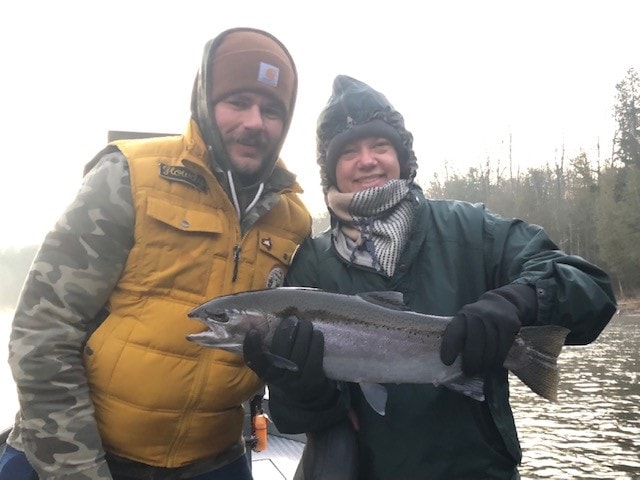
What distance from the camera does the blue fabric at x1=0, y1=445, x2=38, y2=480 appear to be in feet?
10.3

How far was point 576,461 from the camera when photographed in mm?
11391

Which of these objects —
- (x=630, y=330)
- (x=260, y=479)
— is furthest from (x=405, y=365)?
(x=630, y=330)

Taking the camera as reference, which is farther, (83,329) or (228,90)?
(228,90)

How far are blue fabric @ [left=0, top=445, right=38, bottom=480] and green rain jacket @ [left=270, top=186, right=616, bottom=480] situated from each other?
1.32m

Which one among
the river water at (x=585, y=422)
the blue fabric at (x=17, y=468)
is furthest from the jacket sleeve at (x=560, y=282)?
the river water at (x=585, y=422)

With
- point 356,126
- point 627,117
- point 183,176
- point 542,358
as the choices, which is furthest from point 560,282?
point 627,117

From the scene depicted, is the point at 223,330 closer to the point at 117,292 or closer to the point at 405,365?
the point at 117,292

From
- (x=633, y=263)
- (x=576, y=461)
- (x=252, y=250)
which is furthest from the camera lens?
(x=633, y=263)

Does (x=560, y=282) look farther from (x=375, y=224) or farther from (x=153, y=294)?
(x=153, y=294)

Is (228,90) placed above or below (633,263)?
above

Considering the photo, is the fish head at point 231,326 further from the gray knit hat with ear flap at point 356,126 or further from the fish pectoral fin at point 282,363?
the gray knit hat with ear flap at point 356,126

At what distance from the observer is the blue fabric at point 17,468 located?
315 centimetres

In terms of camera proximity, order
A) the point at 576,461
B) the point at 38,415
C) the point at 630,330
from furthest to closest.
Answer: the point at 630,330
the point at 576,461
the point at 38,415

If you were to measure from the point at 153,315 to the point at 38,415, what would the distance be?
28.4 inches
